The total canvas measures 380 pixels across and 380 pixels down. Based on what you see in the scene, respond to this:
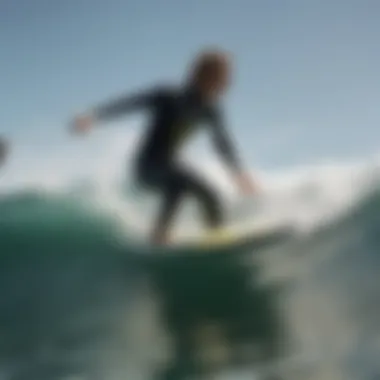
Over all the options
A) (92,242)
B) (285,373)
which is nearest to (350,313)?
(285,373)

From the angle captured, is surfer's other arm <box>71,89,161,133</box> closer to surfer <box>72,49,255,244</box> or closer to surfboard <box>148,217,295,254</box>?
surfer <box>72,49,255,244</box>

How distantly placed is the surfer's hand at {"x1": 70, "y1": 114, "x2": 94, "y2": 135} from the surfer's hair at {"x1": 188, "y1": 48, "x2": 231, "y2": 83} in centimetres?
15

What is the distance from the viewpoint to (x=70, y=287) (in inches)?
54.0

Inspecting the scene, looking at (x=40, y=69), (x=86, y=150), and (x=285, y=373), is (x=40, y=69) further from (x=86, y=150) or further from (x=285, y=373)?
(x=285, y=373)

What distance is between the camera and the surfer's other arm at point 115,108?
138 centimetres

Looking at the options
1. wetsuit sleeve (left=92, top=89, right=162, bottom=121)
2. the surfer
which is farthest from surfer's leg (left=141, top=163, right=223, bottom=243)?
wetsuit sleeve (left=92, top=89, right=162, bottom=121)

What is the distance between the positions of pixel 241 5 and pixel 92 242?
1.33 feet

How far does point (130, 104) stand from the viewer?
138 centimetres

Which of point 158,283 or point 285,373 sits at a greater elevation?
point 158,283

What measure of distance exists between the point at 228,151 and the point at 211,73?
0.37 ft

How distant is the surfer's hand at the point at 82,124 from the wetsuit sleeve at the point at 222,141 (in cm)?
17

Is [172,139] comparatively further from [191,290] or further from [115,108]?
[191,290]

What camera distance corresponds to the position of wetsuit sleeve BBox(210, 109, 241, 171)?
1372 mm

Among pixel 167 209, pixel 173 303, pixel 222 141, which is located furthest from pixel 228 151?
pixel 173 303
